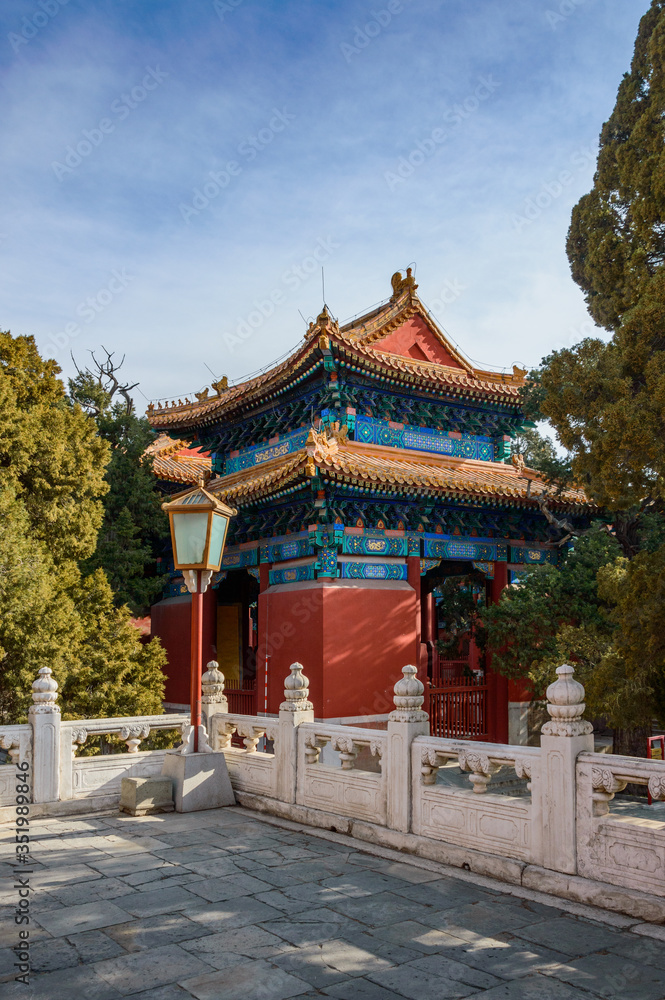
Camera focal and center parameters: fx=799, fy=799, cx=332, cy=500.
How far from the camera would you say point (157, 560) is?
51.1ft

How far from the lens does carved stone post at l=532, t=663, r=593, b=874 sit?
16.6 feet

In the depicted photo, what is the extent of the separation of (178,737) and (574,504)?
719 cm

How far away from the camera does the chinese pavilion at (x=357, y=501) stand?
1137 centimetres

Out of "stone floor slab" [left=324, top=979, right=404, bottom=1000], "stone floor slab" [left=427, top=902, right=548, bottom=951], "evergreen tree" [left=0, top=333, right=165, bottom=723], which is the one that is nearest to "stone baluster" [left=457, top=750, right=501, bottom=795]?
"stone floor slab" [left=427, top=902, right=548, bottom=951]

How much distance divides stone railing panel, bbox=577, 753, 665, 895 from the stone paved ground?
0.87ft

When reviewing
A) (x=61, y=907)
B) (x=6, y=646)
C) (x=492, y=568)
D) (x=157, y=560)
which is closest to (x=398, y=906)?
(x=61, y=907)

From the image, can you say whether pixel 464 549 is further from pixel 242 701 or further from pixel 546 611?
pixel 242 701

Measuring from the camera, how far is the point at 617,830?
190 inches

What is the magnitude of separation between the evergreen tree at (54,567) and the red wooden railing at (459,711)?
4217mm

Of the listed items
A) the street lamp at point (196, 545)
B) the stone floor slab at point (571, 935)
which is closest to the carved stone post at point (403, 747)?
the stone floor slab at point (571, 935)

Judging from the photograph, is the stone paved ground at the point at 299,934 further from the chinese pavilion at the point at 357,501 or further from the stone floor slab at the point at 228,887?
the chinese pavilion at the point at 357,501

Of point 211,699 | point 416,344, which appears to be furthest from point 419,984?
point 416,344

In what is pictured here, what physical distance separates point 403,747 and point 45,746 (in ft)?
11.6

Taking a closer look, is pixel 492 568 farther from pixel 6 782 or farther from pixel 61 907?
pixel 61 907
